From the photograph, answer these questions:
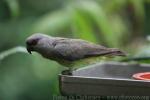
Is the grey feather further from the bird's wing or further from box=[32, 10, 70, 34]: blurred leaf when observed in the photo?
box=[32, 10, 70, 34]: blurred leaf

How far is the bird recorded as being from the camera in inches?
89.0

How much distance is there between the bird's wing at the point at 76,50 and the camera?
2262mm

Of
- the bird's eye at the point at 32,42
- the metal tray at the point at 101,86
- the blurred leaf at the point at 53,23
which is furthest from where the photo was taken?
the blurred leaf at the point at 53,23

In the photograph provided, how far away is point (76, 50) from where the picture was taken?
2262 millimetres

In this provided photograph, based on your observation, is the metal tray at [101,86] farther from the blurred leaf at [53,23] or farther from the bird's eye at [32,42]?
the blurred leaf at [53,23]

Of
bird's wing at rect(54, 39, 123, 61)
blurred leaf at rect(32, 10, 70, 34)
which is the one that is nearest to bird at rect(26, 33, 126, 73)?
bird's wing at rect(54, 39, 123, 61)

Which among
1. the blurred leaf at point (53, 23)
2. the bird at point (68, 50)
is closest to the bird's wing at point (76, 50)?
the bird at point (68, 50)

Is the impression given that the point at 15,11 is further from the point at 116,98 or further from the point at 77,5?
the point at 116,98

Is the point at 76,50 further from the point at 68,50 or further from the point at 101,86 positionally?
the point at 101,86

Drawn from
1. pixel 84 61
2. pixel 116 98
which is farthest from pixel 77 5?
pixel 116 98

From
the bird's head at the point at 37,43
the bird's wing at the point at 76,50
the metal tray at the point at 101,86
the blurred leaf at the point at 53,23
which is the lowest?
the metal tray at the point at 101,86

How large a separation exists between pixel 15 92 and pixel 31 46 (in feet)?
5.25

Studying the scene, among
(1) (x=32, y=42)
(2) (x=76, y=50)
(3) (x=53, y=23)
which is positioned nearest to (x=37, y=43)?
(1) (x=32, y=42)

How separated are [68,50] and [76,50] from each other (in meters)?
0.03
